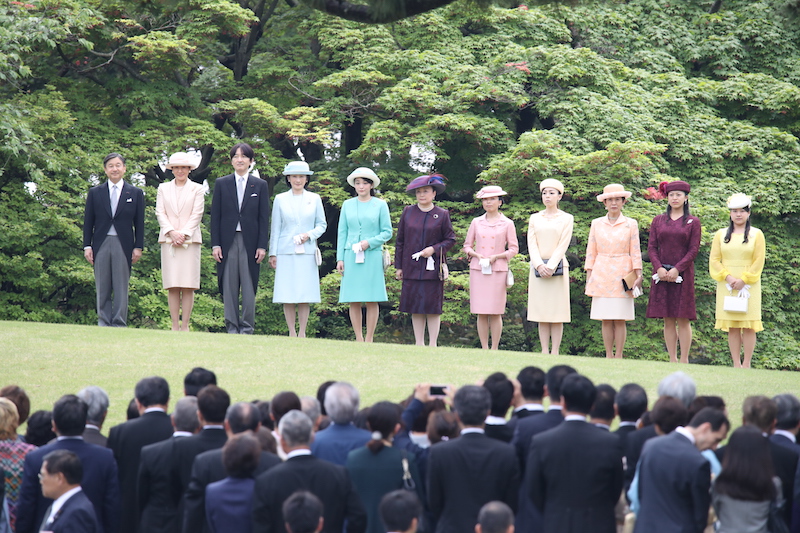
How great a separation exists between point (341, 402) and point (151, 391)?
3.27 feet

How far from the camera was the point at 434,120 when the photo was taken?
14070 millimetres

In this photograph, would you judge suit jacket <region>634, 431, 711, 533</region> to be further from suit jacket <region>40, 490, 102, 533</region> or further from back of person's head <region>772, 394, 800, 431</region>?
suit jacket <region>40, 490, 102, 533</region>

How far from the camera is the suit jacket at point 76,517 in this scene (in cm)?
396

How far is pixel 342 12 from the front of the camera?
19.8ft

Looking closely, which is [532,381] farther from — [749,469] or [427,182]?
[427,182]

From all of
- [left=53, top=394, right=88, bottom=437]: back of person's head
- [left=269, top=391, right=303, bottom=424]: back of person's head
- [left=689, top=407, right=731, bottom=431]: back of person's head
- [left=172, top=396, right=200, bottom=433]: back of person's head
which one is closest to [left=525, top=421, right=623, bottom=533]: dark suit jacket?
[left=689, top=407, right=731, bottom=431]: back of person's head

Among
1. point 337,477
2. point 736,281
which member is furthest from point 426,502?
point 736,281

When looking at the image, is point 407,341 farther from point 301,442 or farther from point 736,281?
point 301,442

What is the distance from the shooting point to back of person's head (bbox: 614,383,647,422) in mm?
4527

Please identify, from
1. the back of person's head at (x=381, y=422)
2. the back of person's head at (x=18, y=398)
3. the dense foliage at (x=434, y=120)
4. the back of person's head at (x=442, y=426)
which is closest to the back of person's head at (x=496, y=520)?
the back of person's head at (x=381, y=422)

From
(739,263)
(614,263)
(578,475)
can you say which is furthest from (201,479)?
(739,263)

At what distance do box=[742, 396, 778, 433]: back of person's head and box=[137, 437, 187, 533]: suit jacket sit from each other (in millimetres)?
2611

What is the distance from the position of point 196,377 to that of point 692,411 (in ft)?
8.23

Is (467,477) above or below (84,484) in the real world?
above
